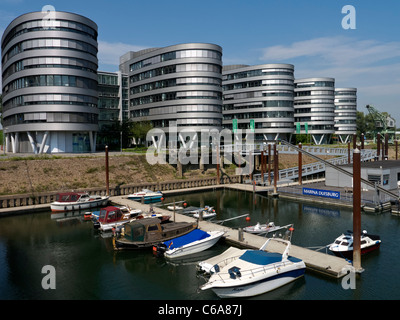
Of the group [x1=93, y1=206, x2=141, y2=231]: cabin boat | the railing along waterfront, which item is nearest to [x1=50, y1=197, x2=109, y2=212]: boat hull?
the railing along waterfront

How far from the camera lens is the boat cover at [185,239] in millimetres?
30578

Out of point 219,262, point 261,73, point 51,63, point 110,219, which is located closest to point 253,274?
point 219,262

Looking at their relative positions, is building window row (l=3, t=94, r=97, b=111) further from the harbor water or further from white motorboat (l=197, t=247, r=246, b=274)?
white motorboat (l=197, t=247, r=246, b=274)

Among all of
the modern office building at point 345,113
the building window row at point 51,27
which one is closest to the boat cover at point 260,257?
the building window row at point 51,27

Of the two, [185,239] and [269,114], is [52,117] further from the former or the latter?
[269,114]

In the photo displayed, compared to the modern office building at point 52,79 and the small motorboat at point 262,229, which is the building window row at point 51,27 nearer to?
the modern office building at point 52,79

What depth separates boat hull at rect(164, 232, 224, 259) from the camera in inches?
1182

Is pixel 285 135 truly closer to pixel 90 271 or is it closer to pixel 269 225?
pixel 269 225

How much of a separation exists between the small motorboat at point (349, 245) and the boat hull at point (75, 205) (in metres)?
33.8

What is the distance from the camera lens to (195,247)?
102ft

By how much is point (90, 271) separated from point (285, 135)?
11969 cm

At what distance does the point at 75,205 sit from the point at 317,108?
419ft
